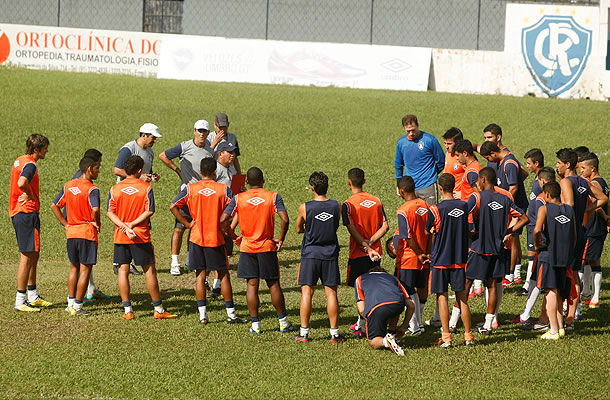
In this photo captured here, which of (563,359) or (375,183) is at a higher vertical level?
(375,183)

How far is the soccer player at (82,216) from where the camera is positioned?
10312 mm

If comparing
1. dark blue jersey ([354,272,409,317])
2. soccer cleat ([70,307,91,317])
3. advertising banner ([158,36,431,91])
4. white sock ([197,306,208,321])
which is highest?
advertising banner ([158,36,431,91])

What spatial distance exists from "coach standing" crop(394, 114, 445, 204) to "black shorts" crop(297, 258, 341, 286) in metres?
3.78

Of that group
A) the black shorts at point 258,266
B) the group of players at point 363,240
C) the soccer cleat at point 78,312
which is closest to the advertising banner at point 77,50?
the group of players at point 363,240

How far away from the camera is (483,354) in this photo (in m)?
9.00

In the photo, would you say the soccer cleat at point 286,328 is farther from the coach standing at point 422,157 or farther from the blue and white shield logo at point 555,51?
the blue and white shield logo at point 555,51

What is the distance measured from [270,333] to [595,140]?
15.3 meters

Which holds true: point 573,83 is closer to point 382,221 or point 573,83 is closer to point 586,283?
point 586,283

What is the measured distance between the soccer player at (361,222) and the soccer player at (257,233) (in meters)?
0.78

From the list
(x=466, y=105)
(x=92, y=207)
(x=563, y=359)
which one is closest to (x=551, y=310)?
(x=563, y=359)

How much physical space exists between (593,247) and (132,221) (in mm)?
6164

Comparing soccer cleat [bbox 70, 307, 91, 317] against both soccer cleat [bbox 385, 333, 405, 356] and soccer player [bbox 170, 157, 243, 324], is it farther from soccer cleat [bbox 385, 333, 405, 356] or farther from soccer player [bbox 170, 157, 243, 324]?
soccer cleat [bbox 385, 333, 405, 356]

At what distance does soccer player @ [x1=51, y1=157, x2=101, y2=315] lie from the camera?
10.3 m

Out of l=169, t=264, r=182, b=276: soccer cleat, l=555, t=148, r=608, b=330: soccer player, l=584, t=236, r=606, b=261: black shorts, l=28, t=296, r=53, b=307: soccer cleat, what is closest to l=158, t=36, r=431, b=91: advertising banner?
l=169, t=264, r=182, b=276: soccer cleat
